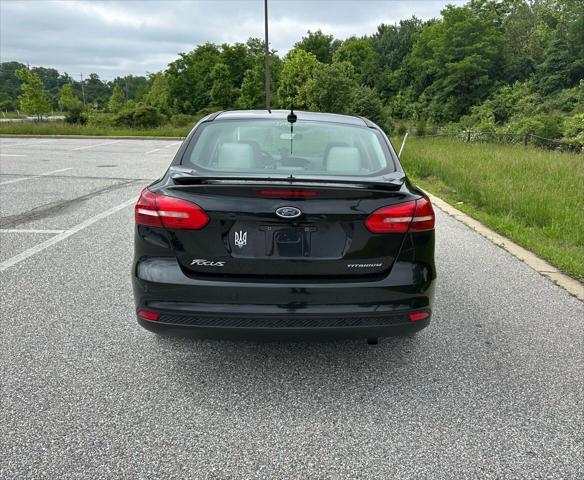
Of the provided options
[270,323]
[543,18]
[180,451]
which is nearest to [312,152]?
[270,323]

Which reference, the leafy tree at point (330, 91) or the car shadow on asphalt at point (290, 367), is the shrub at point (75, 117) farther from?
the car shadow on asphalt at point (290, 367)

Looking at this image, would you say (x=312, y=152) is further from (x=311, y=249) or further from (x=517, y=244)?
(x=517, y=244)

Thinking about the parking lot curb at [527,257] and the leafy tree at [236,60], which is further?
the leafy tree at [236,60]

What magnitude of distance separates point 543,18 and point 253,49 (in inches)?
1832

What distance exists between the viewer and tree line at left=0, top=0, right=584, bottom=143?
41438 mm

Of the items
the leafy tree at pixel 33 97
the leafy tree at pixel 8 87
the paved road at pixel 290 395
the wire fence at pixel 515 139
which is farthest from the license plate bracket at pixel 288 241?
the leafy tree at pixel 8 87

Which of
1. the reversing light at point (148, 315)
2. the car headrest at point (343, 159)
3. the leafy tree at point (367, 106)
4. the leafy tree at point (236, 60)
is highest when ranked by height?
the leafy tree at point (236, 60)

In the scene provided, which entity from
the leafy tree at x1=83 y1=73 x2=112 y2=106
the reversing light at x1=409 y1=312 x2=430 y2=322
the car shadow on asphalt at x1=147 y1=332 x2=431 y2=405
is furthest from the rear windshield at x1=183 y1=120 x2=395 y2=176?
the leafy tree at x1=83 y1=73 x2=112 y2=106

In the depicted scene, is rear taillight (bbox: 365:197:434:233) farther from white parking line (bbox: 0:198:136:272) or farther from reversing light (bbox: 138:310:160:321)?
white parking line (bbox: 0:198:136:272)

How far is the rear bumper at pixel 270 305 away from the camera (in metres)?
2.56

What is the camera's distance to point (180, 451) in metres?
2.28

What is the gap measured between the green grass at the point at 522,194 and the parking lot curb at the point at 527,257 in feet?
0.28

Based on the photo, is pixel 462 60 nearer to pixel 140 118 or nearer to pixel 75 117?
pixel 140 118

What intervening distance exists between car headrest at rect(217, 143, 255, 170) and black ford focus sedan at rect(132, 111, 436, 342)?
40 centimetres
